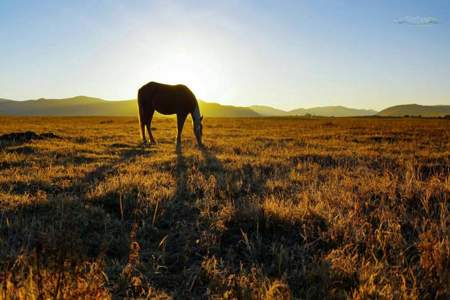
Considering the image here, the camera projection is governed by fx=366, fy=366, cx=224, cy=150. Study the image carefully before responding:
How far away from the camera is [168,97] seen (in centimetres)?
1583

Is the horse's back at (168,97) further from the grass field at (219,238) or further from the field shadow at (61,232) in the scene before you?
the field shadow at (61,232)

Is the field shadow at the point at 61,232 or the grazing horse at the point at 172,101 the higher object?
the grazing horse at the point at 172,101

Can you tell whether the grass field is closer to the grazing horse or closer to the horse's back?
the grazing horse

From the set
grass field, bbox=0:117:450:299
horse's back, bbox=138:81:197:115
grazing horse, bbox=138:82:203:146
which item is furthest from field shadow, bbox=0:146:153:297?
horse's back, bbox=138:81:197:115

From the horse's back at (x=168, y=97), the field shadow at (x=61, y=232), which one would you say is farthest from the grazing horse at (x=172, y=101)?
the field shadow at (x=61, y=232)

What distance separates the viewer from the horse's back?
15.8 m

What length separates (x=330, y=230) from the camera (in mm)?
4414

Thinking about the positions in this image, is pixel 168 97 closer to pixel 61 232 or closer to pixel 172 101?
pixel 172 101

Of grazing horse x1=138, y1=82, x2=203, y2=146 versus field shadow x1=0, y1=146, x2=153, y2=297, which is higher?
grazing horse x1=138, y1=82, x2=203, y2=146

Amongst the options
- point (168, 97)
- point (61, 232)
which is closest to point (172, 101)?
point (168, 97)

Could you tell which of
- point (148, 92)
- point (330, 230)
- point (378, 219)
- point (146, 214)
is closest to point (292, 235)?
point (330, 230)

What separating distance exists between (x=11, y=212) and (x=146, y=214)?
1.88m

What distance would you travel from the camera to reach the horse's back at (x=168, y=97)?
1577 centimetres

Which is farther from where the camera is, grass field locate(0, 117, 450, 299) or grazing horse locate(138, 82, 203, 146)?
grazing horse locate(138, 82, 203, 146)
